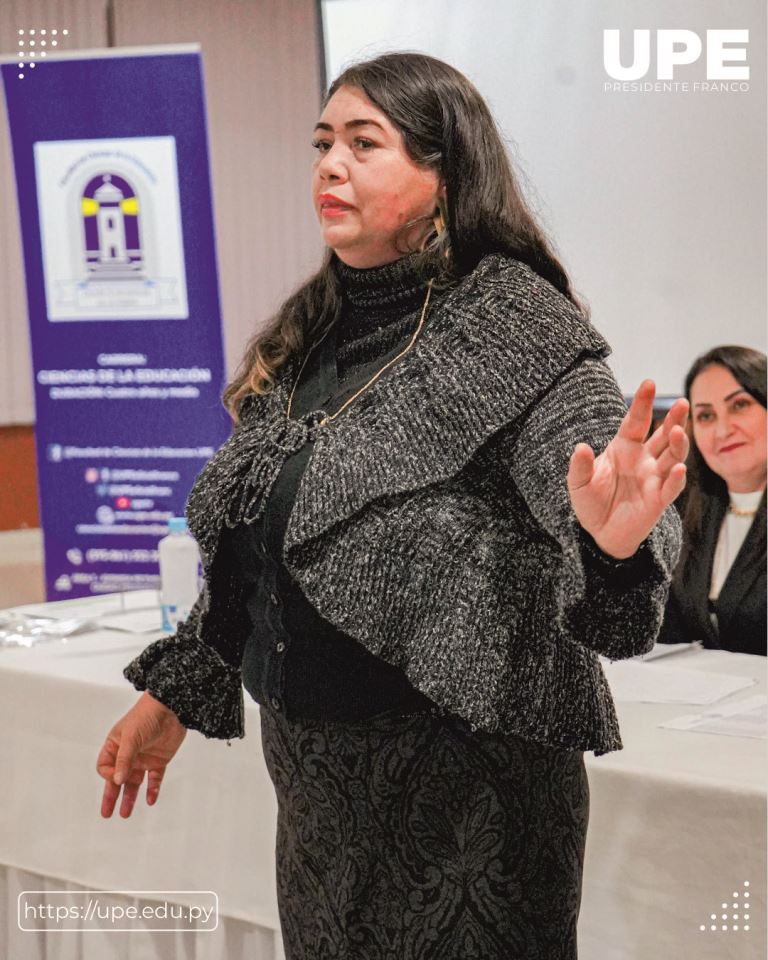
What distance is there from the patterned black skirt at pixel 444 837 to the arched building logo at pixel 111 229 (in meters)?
2.02

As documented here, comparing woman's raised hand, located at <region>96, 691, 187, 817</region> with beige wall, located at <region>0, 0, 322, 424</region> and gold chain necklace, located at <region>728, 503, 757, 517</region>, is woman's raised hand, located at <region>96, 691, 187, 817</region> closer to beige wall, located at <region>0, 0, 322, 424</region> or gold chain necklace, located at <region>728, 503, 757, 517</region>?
gold chain necklace, located at <region>728, 503, 757, 517</region>

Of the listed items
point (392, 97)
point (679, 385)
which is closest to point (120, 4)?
point (679, 385)

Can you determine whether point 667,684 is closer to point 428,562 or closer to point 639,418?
point 428,562

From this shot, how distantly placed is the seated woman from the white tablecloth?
1.23 ft

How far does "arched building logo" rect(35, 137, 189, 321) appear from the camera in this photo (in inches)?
114

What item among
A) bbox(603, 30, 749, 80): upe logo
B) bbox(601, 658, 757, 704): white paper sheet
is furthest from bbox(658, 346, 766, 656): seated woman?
bbox(603, 30, 749, 80): upe logo

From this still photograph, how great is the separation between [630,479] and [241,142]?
614 cm

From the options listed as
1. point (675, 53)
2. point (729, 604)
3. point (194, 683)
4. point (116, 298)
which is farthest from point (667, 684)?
point (116, 298)

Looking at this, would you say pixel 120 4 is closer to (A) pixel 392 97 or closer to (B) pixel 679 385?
(B) pixel 679 385

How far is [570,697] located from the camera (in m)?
1.00

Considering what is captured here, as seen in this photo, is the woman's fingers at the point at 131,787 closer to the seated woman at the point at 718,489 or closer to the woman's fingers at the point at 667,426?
the woman's fingers at the point at 667,426

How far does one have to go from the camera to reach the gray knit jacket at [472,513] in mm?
983

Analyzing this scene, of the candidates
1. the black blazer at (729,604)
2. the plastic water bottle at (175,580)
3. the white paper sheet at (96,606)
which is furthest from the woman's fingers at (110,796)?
the black blazer at (729,604)

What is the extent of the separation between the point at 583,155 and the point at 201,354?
50.7 inches
